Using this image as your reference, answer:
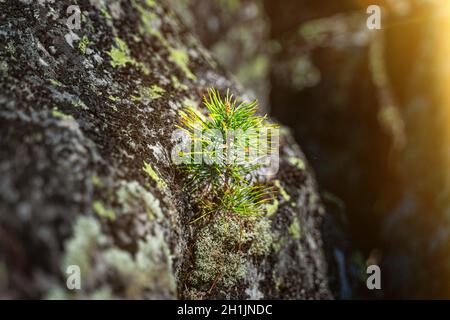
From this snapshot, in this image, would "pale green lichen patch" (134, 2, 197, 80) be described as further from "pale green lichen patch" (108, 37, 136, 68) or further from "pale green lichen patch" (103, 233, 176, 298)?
"pale green lichen patch" (103, 233, 176, 298)

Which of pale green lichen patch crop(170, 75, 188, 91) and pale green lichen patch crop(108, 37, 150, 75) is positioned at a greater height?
pale green lichen patch crop(108, 37, 150, 75)

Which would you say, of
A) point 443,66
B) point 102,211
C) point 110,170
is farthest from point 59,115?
point 443,66

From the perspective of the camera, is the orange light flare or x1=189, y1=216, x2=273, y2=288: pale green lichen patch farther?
the orange light flare

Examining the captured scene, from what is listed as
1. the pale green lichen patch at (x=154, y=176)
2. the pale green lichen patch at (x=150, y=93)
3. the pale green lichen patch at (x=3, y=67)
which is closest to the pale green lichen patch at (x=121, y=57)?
the pale green lichen patch at (x=150, y=93)

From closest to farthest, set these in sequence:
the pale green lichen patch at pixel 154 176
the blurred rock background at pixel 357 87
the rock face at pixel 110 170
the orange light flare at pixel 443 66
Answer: the rock face at pixel 110 170
the pale green lichen patch at pixel 154 176
the orange light flare at pixel 443 66
the blurred rock background at pixel 357 87

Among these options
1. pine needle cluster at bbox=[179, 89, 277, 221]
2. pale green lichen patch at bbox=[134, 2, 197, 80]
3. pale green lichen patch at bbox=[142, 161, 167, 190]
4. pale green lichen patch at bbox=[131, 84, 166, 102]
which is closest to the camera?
pale green lichen patch at bbox=[142, 161, 167, 190]

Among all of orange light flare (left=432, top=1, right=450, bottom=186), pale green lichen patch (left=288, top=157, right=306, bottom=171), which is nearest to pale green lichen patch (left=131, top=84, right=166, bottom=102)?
pale green lichen patch (left=288, top=157, right=306, bottom=171)

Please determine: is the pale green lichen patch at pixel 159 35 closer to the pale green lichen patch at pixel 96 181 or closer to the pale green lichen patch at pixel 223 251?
the pale green lichen patch at pixel 223 251
